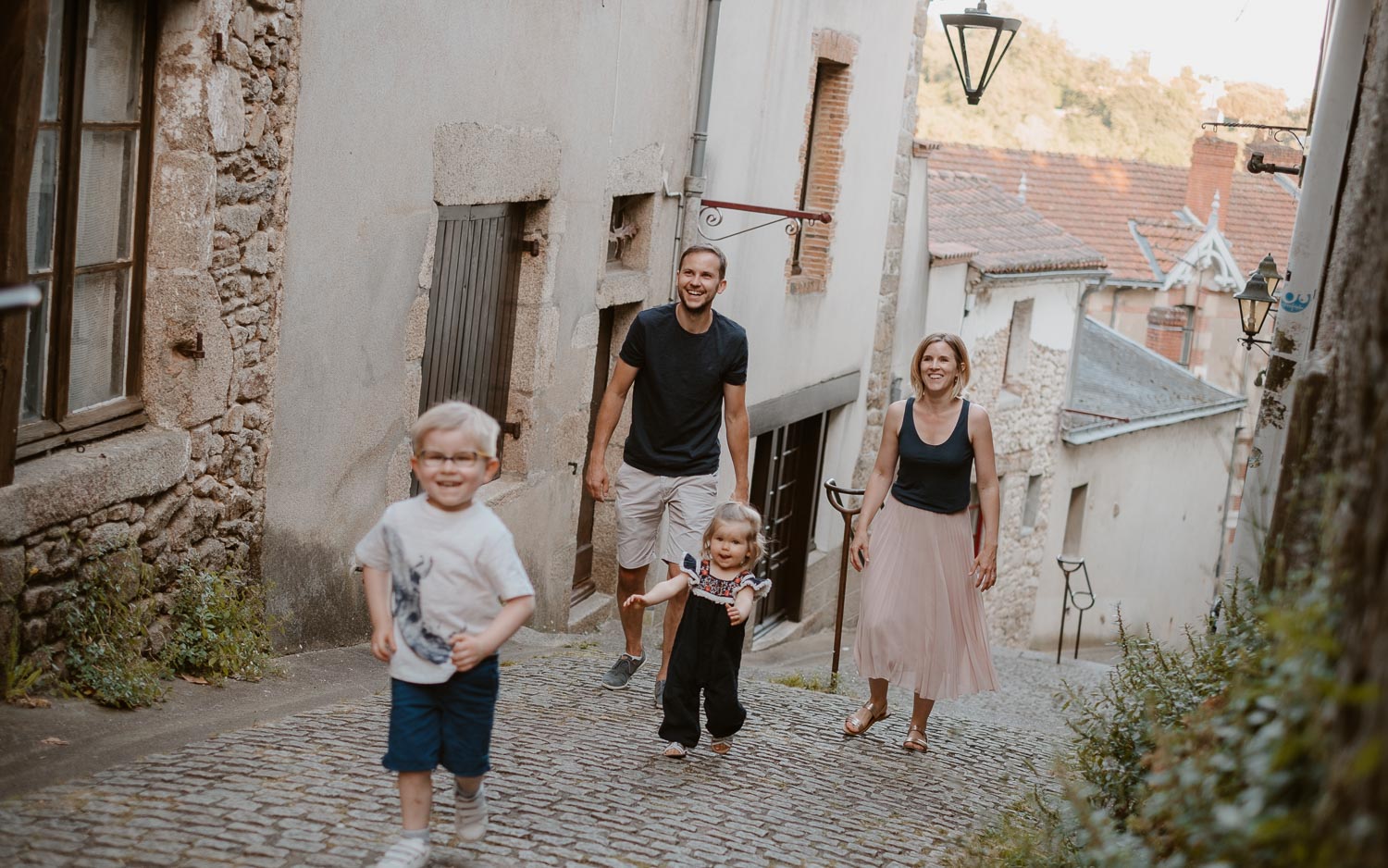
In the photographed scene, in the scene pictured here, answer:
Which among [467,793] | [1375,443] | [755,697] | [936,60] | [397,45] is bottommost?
[755,697]

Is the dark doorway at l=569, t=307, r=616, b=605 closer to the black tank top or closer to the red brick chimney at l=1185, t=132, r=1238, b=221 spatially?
the black tank top

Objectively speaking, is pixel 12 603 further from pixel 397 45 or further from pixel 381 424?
pixel 397 45

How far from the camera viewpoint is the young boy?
367 centimetres

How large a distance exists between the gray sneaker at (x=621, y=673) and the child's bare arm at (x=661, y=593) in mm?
1108

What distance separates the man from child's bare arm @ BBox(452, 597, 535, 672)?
2204 mm

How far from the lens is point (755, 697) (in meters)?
6.90

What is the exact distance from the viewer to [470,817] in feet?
12.9

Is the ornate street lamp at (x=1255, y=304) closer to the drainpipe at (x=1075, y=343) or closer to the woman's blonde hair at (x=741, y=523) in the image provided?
the woman's blonde hair at (x=741, y=523)

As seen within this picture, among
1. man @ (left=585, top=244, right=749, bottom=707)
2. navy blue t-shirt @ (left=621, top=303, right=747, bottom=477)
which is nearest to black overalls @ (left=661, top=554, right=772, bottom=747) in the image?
man @ (left=585, top=244, right=749, bottom=707)

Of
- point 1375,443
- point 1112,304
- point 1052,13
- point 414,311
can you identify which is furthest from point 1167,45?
point 1375,443

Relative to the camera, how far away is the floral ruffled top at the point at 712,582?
5191mm

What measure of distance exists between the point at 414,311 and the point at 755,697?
2.41m

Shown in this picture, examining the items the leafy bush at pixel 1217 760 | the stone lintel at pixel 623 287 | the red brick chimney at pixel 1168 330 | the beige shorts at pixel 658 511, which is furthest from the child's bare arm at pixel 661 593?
the red brick chimney at pixel 1168 330

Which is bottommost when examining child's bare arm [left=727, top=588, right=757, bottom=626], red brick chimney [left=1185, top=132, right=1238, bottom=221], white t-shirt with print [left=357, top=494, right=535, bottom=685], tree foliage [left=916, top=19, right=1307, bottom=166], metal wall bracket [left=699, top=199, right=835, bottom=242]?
child's bare arm [left=727, top=588, right=757, bottom=626]
